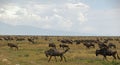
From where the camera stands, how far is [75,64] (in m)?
30.9

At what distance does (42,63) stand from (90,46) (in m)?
27.5

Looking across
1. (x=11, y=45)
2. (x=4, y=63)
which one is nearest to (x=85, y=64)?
(x=4, y=63)

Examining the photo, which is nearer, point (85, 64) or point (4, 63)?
point (4, 63)

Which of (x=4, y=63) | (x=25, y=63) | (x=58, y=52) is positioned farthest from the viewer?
(x=58, y=52)

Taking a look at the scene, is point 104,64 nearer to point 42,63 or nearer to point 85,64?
point 85,64

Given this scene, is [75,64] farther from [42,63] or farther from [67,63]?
[42,63]

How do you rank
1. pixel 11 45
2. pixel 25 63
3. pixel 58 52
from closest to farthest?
1. pixel 25 63
2. pixel 58 52
3. pixel 11 45

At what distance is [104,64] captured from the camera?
31453 mm

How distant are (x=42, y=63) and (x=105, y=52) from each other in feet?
27.4

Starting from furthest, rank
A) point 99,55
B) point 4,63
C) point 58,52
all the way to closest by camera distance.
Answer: point 99,55 → point 58,52 → point 4,63

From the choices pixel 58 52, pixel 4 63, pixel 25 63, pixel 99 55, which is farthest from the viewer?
pixel 99 55

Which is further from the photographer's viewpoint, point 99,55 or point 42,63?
point 99,55

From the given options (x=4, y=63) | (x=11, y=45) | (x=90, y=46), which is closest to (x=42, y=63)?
(x=4, y=63)

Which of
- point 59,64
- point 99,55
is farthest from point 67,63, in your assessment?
point 99,55
